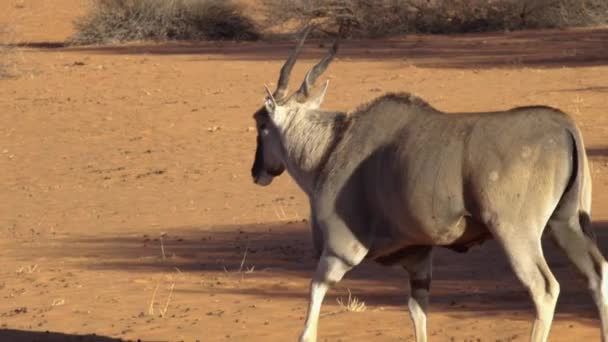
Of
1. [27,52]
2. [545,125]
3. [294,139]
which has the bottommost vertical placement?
[27,52]

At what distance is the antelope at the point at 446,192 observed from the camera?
6887mm

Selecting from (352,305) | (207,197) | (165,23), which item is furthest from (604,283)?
(165,23)

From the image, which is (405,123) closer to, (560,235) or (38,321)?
(560,235)

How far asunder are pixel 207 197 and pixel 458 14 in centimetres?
1926

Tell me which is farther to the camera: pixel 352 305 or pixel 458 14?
pixel 458 14

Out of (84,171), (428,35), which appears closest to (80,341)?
(84,171)

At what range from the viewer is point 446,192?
6.99 m

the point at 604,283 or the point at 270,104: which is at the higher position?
the point at 270,104

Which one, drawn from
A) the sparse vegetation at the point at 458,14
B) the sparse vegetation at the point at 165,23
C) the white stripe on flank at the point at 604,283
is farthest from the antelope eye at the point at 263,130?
the sparse vegetation at the point at 165,23

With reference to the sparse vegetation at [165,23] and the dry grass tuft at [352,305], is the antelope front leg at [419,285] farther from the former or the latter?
the sparse vegetation at [165,23]

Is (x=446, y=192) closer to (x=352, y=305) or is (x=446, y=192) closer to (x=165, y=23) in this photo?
(x=352, y=305)

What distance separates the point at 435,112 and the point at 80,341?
3037 millimetres

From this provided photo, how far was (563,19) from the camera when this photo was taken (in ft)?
108

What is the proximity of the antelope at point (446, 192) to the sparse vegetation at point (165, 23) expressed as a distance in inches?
1082
